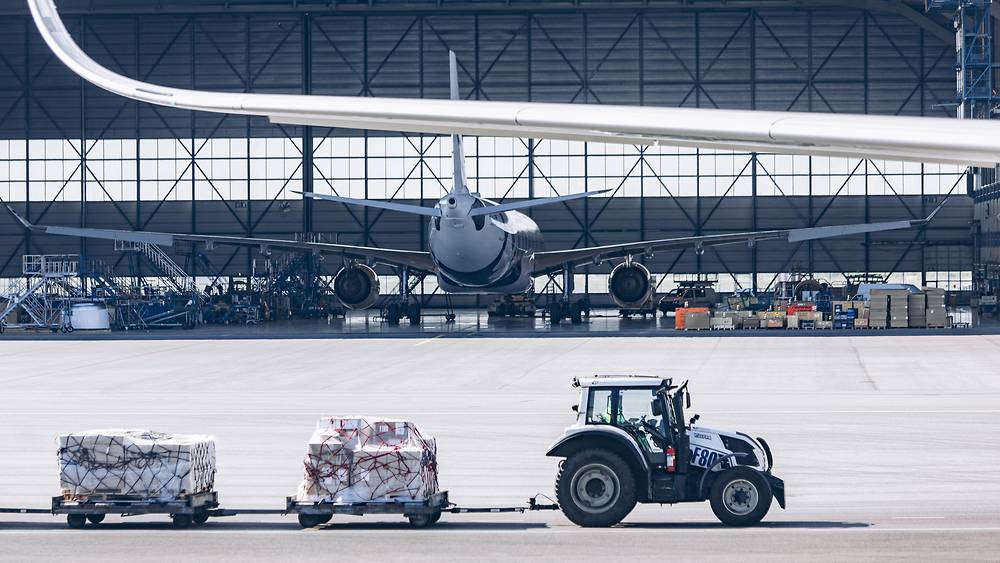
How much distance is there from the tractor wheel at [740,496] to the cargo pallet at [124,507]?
641cm

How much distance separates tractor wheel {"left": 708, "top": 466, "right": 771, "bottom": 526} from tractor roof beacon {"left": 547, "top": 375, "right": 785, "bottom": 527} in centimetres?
1

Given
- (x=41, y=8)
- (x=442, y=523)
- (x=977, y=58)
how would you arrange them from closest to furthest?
(x=41, y=8)
(x=442, y=523)
(x=977, y=58)

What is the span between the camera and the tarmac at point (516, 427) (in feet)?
48.7

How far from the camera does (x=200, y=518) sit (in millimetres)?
16344

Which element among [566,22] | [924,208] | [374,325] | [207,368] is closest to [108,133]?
[374,325]

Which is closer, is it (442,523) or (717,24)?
(442,523)

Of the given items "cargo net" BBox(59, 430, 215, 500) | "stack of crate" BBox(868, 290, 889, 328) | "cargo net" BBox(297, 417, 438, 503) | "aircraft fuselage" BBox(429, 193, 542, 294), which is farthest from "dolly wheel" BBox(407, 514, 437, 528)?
"stack of crate" BBox(868, 290, 889, 328)

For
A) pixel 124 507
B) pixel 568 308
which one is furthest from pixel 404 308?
pixel 124 507

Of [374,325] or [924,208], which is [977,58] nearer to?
[924,208]

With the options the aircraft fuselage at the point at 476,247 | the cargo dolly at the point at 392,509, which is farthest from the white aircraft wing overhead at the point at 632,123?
the aircraft fuselage at the point at 476,247

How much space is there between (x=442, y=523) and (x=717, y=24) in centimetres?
6431

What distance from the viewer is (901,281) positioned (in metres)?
80.9

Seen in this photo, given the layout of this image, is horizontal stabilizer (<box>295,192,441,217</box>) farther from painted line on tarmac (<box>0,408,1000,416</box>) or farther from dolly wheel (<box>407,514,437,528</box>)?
dolly wheel (<box>407,514,437,528</box>)

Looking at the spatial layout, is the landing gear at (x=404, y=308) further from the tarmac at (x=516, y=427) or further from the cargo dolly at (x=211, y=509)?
the cargo dolly at (x=211, y=509)
